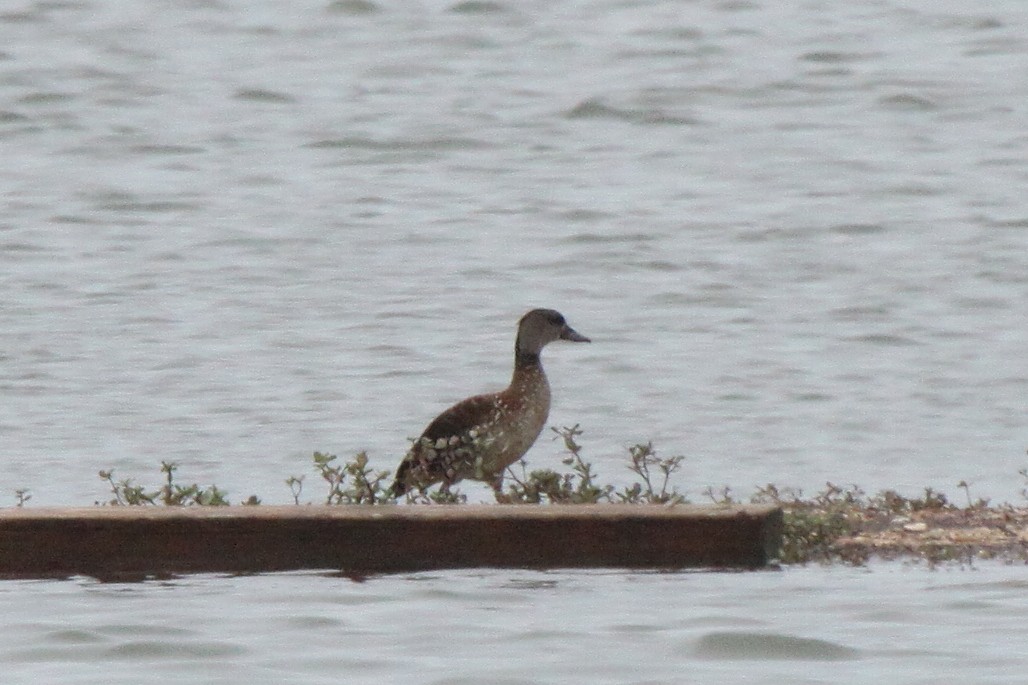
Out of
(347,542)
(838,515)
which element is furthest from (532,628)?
(838,515)

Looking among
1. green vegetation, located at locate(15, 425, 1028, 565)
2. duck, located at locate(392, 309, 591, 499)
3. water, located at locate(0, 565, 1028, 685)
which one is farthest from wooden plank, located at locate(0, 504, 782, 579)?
duck, located at locate(392, 309, 591, 499)

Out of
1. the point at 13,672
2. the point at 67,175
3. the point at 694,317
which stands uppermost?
the point at 67,175

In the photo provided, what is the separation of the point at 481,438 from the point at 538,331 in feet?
3.79

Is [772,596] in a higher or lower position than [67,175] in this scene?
lower

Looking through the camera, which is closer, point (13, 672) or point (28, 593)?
point (13, 672)

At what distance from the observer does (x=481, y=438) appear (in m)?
11.0

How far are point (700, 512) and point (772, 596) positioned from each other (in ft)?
1.30

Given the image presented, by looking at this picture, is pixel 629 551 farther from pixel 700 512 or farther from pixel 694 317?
pixel 694 317

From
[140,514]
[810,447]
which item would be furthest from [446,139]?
[140,514]

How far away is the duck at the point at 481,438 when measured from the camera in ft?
36.0

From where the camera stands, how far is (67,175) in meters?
27.9

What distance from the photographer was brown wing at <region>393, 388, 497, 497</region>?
10961 millimetres

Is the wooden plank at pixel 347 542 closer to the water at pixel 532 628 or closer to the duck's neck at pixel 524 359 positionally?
the water at pixel 532 628

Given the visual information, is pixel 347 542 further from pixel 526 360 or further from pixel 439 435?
pixel 526 360
